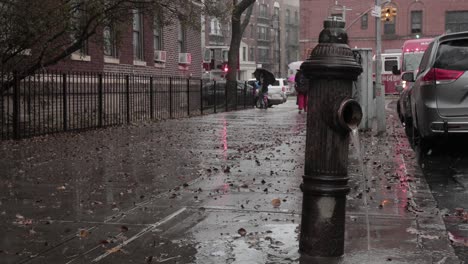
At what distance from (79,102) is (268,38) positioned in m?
74.2

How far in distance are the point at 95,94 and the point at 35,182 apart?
8.37 m

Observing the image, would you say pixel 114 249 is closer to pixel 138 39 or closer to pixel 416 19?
pixel 138 39

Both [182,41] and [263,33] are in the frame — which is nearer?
[182,41]

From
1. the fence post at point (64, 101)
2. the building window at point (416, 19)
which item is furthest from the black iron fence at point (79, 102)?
the building window at point (416, 19)

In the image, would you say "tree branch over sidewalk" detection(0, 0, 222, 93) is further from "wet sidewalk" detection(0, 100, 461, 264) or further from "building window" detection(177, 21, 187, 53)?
"building window" detection(177, 21, 187, 53)

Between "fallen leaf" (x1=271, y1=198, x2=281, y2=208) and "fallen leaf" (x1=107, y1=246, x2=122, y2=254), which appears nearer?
"fallen leaf" (x1=107, y1=246, x2=122, y2=254)

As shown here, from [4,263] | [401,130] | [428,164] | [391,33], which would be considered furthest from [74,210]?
[391,33]

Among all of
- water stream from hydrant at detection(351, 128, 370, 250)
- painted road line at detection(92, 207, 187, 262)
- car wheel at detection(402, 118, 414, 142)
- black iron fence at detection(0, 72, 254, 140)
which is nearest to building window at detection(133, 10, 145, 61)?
black iron fence at detection(0, 72, 254, 140)

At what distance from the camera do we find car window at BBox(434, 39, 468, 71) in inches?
348

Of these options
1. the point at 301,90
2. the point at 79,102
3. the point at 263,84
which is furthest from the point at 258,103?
the point at 79,102

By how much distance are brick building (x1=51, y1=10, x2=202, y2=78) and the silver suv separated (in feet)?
25.6

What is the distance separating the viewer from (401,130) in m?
14.8

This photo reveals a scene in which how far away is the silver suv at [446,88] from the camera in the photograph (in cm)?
879

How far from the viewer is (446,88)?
348 inches
